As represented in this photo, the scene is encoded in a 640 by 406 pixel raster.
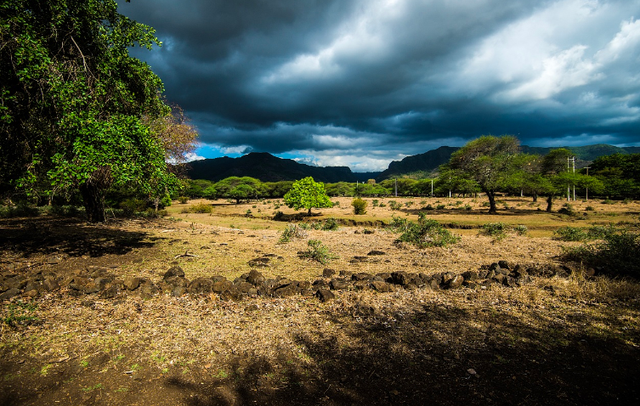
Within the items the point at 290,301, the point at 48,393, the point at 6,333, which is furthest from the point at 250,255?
the point at 48,393

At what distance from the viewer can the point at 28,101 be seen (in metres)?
7.78

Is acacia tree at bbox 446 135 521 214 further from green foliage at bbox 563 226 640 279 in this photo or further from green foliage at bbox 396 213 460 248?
green foliage at bbox 563 226 640 279

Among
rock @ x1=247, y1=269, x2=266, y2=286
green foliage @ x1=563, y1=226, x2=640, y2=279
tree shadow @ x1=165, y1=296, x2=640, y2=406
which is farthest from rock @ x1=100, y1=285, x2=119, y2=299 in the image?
green foliage @ x1=563, y1=226, x2=640, y2=279

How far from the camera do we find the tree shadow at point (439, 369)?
365 centimetres

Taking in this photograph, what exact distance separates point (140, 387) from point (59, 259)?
803cm

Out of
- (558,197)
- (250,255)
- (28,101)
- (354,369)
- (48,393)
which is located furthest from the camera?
(558,197)

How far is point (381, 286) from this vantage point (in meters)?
7.63

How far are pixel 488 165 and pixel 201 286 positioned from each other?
34953 mm

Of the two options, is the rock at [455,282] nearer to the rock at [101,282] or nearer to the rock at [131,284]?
the rock at [131,284]

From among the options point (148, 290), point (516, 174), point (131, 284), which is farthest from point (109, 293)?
point (516, 174)

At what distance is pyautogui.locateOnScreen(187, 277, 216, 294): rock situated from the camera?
23.5 feet

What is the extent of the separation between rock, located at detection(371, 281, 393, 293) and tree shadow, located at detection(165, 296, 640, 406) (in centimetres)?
192

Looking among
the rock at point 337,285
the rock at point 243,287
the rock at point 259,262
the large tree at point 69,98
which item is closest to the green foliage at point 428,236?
the rock at point 337,285

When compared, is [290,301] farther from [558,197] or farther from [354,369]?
[558,197]
